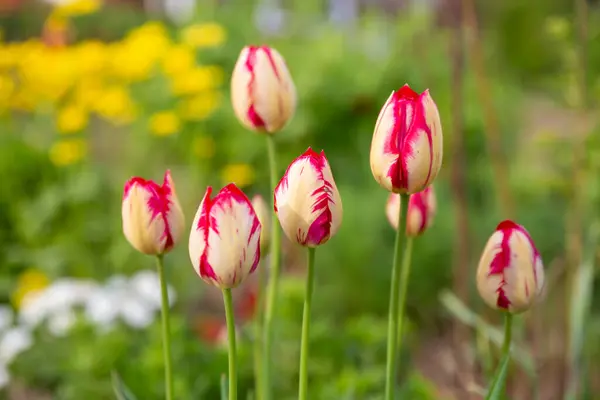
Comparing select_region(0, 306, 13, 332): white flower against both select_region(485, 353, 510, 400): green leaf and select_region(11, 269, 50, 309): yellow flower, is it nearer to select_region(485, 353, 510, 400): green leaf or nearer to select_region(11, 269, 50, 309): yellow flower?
select_region(11, 269, 50, 309): yellow flower

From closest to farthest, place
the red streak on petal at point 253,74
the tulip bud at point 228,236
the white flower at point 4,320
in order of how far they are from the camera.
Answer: the tulip bud at point 228,236 → the red streak on petal at point 253,74 → the white flower at point 4,320

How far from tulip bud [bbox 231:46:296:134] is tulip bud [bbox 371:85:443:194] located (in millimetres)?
165

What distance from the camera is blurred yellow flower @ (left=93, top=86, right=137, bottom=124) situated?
7.23 feet

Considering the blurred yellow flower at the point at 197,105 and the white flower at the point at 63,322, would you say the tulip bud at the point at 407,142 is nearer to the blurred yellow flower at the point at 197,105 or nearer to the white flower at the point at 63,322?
the white flower at the point at 63,322

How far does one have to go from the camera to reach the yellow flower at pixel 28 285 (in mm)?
1986

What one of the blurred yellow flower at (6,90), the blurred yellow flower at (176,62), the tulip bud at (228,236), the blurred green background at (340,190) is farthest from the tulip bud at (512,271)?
the blurred yellow flower at (6,90)

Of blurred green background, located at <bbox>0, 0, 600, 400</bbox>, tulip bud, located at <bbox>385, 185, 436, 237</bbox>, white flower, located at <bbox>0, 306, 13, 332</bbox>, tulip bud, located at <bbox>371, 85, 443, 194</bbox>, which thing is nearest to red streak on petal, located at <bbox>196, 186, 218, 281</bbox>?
tulip bud, located at <bbox>371, 85, 443, 194</bbox>

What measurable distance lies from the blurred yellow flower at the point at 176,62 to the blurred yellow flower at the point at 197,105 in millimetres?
103

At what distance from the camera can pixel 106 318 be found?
1477mm

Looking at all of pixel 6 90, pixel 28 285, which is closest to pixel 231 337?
pixel 28 285

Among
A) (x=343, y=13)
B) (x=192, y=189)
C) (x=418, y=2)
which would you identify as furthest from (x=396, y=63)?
(x=343, y=13)

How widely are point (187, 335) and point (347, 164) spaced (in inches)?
60.0

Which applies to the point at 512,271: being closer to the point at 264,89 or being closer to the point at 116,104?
the point at 264,89

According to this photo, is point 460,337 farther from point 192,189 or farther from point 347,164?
point 347,164
